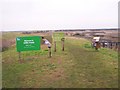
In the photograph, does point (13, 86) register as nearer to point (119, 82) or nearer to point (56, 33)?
point (119, 82)

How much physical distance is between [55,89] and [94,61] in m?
4.67

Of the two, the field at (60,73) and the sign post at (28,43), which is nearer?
the field at (60,73)

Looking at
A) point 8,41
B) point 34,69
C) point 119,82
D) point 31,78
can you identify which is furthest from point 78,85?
point 8,41

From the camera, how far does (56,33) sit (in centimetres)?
1605

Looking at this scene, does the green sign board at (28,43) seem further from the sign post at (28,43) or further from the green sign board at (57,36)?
the green sign board at (57,36)

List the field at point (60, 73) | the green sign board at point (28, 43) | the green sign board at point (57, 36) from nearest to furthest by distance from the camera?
the field at point (60, 73) → the green sign board at point (28, 43) → the green sign board at point (57, 36)

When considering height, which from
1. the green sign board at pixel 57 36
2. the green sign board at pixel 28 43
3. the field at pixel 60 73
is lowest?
the field at pixel 60 73

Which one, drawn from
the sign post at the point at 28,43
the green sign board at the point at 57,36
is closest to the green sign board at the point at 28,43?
the sign post at the point at 28,43

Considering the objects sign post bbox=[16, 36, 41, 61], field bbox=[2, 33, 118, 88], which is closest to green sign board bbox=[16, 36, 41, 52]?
sign post bbox=[16, 36, 41, 61]

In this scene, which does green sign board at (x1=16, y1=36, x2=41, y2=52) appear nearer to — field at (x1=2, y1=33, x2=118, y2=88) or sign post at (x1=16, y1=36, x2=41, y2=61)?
A: sign post at (x1=16, y1=36, x2=41, y2=61)

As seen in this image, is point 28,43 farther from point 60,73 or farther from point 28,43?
point 60,73

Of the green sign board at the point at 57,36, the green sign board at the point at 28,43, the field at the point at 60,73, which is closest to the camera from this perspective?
the field at the point at 60,73

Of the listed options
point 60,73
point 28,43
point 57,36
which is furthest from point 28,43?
point 57,36

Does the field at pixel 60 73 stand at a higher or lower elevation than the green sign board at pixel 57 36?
lower
